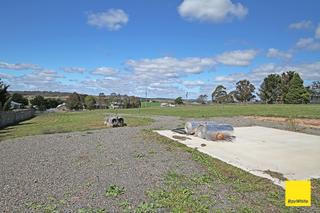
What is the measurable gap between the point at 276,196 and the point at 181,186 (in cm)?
172

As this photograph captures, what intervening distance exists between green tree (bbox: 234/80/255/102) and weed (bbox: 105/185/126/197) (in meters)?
85.3

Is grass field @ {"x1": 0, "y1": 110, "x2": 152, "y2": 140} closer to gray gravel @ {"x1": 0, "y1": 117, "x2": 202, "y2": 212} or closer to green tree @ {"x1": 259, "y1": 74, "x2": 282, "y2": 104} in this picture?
gray gravel @ {"x1": 0, "y1": 117, "x2": 202, "y2": 212}

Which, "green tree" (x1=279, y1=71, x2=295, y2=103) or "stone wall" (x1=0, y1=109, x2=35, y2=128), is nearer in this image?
"stone wall" (x1=0, y1=109, x2=35, y2=128)

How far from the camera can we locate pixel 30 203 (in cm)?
461

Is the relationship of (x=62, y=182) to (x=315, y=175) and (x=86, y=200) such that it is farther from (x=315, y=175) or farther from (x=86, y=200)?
(x=315, y=175)

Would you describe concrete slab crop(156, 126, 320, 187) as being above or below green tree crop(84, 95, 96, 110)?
below

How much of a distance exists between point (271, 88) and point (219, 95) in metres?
22.9

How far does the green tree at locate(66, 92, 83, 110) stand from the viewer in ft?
239

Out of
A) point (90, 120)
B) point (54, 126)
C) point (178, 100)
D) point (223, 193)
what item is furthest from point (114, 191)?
point (178, 100)

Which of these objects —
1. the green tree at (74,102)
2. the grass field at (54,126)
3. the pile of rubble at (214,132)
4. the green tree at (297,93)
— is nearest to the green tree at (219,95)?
the green tree at (297,93)

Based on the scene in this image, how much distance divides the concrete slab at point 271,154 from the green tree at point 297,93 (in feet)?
195

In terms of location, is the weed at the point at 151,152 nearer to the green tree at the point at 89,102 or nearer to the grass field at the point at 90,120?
the grass field at the point at 90,120

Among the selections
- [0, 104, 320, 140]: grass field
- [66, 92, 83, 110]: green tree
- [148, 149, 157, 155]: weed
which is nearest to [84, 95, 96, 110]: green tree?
[66, 92, 83, 110]: green tree

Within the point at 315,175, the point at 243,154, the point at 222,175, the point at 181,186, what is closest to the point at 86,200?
the point at 181,186
